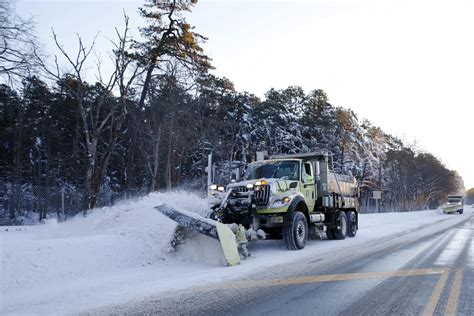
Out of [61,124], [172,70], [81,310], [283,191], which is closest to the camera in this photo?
[81,310]

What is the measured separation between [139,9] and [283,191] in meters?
21.1

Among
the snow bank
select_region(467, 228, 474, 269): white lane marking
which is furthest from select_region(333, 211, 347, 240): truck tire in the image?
the snow bank

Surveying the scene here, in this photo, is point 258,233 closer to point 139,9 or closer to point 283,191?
point 283,191

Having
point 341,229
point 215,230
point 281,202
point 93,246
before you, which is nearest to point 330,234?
point 341,229

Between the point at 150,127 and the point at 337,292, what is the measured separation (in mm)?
24238

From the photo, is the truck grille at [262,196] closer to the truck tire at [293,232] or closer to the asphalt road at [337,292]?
the truck tire at [293,232]

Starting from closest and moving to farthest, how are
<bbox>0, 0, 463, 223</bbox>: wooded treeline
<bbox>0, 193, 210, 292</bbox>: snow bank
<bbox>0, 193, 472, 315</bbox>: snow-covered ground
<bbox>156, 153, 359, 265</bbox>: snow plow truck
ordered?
<bbox>0, 193, 472, 315</bbox>: snow-covered ground
<bbox>0, 193, 210, 292</bbox>: snow bank
<bbox>156, 153, 359, 265</bbox>: snow plow truck
<bbox>0, 0, 463, 223</bbox>: wooded treeline

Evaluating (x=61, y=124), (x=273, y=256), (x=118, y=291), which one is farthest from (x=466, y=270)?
(x=61, y=124)

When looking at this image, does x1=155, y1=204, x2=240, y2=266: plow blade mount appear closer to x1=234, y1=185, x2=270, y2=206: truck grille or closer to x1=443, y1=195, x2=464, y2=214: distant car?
A: x1=234, y1=185, x2=270, y2=206: truck grille

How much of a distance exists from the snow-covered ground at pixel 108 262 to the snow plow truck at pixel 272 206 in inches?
17.0

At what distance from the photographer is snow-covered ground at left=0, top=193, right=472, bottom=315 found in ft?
21.4

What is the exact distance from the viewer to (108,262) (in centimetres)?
859

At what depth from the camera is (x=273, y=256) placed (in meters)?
10.7

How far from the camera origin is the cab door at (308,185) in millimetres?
13039
